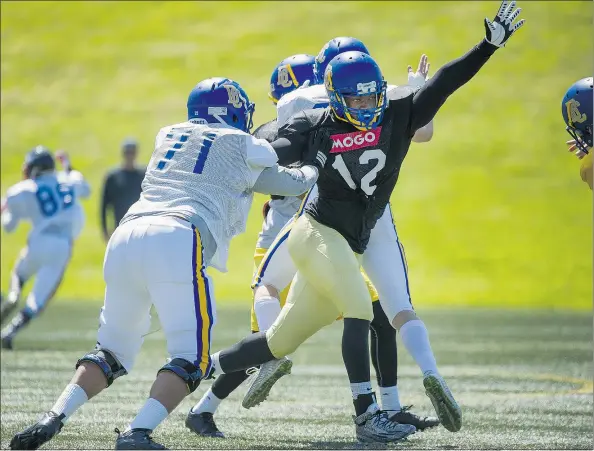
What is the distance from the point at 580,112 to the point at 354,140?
0.86 meters

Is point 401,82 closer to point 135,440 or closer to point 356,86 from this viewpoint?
point 356,86

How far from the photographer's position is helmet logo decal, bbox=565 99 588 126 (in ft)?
14.3

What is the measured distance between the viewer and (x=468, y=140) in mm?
14945

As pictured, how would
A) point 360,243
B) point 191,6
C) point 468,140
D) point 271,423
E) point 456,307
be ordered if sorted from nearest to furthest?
point 360,243 → point 271,423 → point 456,307 → point 468,140 → point 191,6

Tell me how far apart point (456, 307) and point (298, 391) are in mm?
6907

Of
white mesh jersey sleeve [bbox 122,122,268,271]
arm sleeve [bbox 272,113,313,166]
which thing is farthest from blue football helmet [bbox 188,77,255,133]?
arm sleeve [bbox 272,113,313,166]

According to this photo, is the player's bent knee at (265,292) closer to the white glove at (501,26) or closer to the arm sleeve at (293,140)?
the arm sleeve at (293,140)

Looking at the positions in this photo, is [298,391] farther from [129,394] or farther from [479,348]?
[479,348]

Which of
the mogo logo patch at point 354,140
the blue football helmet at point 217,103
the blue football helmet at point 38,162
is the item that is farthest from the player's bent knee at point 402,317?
the blue football helmet at point 38,162

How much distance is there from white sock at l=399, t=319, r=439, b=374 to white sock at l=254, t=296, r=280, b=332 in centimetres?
61

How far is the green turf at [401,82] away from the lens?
13.7m

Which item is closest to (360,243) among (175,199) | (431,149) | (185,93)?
(175,199)

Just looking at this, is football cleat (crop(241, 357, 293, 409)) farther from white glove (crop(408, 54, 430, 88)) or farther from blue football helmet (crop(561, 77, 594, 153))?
blue football helmet (crop(561, 77, 594, 153))

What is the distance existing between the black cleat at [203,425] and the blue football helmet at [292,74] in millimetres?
1550
